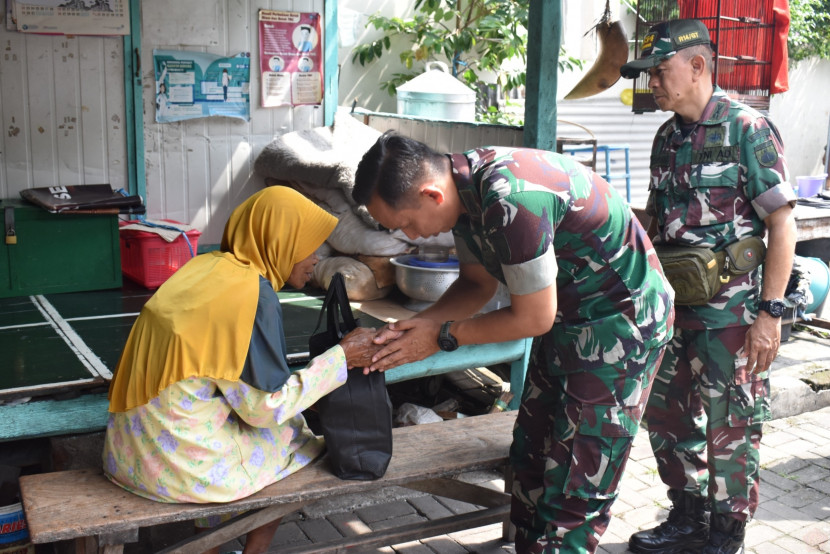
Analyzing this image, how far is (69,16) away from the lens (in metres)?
5.33

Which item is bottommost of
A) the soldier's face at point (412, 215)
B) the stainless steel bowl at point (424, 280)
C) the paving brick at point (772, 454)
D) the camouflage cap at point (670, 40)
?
the paving brick at point (772, 454)

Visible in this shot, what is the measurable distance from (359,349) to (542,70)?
2.11 metres

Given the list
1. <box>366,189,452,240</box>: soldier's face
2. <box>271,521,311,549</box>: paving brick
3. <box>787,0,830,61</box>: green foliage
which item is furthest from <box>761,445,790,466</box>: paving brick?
<box>787,0,830,61</box>: green foliage

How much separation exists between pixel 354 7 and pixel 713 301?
656cm

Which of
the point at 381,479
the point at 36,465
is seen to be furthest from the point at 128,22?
the point at 381,479

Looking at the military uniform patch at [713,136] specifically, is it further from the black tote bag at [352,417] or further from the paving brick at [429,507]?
the paving brick at [429,507]

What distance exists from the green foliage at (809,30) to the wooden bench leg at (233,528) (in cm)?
1252

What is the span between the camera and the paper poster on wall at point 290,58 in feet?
20.1

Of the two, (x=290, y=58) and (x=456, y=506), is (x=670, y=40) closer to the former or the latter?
(x=456, y=506)

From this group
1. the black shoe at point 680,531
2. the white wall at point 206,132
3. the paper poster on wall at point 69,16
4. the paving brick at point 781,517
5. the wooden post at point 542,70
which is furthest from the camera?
the white wall at point 206,132

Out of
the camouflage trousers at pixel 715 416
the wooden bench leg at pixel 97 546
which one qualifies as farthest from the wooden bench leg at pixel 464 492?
the wooden bench leg at pixel 97 546

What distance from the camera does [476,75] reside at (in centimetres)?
950

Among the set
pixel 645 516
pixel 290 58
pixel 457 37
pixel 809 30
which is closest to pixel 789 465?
pixel 645 516

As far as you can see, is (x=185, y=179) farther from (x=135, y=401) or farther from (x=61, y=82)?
(x=135, y=401)
